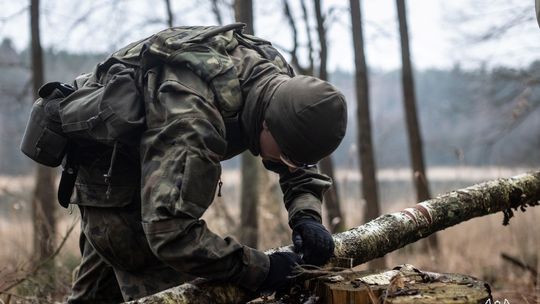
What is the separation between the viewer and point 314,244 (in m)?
2.60

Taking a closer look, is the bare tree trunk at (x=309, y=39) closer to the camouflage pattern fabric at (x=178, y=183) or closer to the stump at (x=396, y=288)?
the camouflage pattern fabric at (x=178, y=183)

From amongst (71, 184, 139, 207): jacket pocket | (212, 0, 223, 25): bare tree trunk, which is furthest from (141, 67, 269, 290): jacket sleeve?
(212, 0, 223, 25): bare tree trunk

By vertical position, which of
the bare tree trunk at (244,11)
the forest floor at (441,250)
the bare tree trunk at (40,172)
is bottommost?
the forest floor at (441,250)

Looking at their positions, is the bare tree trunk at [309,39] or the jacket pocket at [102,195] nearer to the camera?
the jacket pocket at [102,195]

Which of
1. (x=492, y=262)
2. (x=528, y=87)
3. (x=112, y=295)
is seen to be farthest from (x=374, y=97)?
(x=112, y=295)

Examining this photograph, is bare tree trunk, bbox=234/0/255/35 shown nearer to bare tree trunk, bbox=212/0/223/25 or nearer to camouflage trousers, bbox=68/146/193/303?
camouflage trousers, bbox=68/146/193/303

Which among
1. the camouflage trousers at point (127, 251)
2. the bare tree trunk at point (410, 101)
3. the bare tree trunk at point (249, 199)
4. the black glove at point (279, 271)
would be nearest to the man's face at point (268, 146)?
the black glove at point (279, 271)

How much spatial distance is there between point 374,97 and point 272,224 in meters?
51.0

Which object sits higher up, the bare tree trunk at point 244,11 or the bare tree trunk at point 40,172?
the bare tree trunk at point 244,11

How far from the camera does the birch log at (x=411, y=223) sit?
2.33 metres

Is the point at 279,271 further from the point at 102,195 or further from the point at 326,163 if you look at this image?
the point at 326,163

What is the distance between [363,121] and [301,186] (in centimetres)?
418

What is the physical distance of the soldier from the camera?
2.17m

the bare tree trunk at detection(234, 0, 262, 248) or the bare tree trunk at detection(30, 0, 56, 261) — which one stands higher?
the bare tree trunk at detection(30, 0, 56, 261)
